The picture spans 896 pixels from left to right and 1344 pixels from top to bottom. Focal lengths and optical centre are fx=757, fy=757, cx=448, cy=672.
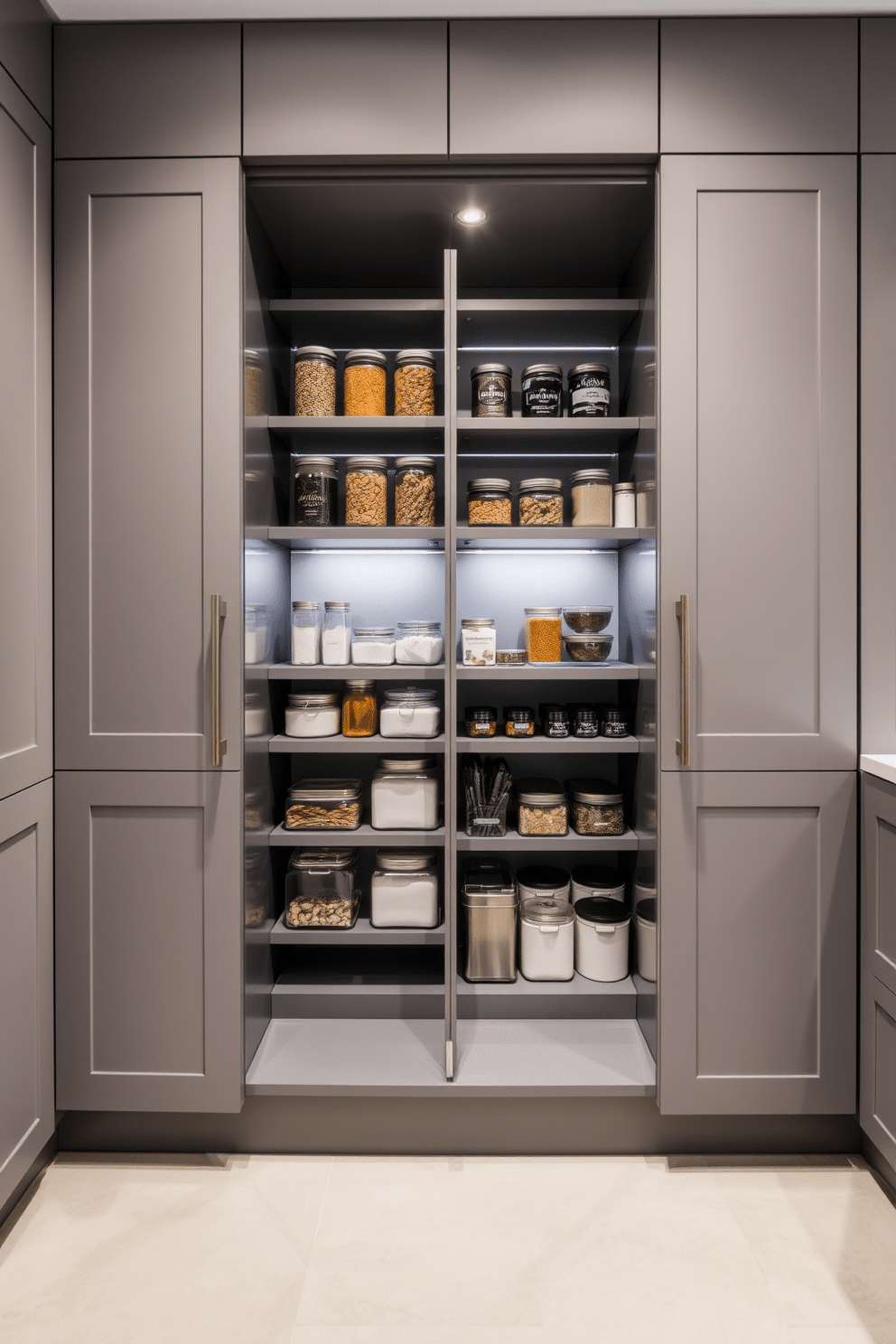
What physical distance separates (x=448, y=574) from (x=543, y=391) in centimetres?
59

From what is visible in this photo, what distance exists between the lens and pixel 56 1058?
1.80m

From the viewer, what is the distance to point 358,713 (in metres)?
2.04

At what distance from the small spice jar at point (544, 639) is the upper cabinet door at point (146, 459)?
768 millimetres

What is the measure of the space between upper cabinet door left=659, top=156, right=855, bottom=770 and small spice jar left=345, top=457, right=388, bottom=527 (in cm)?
72

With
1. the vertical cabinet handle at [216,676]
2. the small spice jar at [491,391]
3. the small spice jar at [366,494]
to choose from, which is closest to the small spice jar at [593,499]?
the small spice jar at [491,391]

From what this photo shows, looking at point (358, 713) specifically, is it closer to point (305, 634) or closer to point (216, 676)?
point (305, 634)

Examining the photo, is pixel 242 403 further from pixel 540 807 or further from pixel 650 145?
pixel 540 807

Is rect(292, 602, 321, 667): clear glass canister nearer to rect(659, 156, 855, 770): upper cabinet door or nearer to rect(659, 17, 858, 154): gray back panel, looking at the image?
rect(659, 156, 855, 770): upper cabinet door

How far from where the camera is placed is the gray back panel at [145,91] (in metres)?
1.73

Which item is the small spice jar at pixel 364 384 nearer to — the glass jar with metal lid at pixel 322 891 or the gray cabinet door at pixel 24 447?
the gray cabinet door at pixel 24 447

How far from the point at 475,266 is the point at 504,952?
1.93 m

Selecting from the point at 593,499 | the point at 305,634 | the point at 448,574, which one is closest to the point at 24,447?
the point at 305,634

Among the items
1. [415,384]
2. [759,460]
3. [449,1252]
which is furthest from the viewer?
[415,384]

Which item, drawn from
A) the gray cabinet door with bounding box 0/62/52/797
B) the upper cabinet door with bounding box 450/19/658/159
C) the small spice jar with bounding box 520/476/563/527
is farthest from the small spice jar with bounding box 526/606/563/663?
the gray cabinet door with bounding box 0/62/52/797
